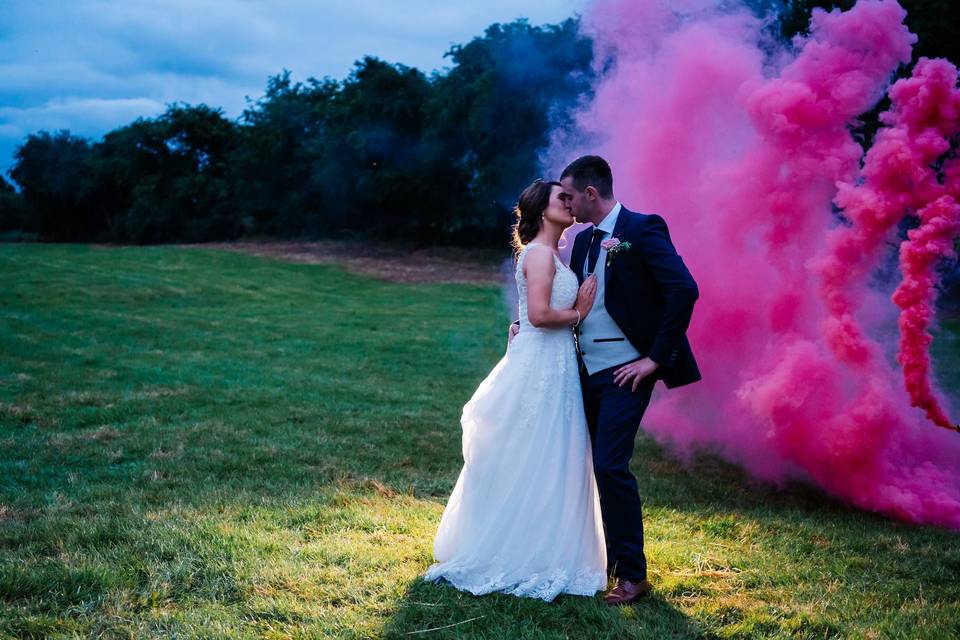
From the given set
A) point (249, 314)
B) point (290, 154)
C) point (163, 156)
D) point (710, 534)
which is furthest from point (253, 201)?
point (710, 534)

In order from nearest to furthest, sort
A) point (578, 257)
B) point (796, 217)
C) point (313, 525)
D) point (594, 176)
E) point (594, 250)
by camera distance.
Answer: point (594, 176) < point (594, 250) < point (578, 257) < point (313, 525) < point (796, 217)

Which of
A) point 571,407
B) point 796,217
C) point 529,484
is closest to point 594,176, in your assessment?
point 571,407

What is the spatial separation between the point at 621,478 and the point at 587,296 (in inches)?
41.6

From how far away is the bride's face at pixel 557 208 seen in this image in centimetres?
464

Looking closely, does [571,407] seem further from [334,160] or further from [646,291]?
[334,160]

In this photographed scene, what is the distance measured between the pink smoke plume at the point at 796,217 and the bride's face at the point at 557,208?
2535 mm

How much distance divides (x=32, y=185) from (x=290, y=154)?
18371mm

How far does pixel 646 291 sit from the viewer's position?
14.8 ft

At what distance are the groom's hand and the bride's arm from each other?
400 millimetres

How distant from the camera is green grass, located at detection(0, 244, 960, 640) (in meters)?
4.12

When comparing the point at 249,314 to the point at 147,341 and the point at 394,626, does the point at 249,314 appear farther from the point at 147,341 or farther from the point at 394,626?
the point at 394,626

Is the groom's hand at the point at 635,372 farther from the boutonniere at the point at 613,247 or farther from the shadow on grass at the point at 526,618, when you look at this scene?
the shadow on grass at the point at 526,618

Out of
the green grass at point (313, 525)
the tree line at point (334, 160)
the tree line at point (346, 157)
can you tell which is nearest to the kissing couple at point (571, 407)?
the green grass at point (313, 525)

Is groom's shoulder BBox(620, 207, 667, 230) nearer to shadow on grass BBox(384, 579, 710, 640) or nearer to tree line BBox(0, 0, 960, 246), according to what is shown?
shadow on grass BBox(384, 579, 710, 640)
